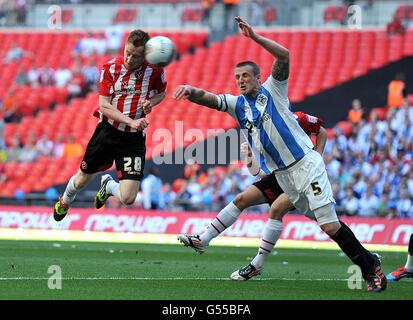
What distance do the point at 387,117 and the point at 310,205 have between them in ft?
43.0

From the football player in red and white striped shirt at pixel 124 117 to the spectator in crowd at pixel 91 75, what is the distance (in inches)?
712

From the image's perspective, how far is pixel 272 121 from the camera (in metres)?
11.1

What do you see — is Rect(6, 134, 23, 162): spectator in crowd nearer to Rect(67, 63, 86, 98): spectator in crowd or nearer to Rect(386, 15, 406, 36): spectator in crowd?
Rect(67, 63, 86, 98): spectator in crowd

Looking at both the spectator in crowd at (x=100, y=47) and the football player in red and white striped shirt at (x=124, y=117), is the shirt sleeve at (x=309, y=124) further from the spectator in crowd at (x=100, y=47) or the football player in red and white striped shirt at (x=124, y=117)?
the spectator in crowd at (x=100, y=47)

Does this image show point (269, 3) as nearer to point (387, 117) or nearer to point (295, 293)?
point (387, 117)

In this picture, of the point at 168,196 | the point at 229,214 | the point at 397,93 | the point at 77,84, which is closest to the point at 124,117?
the point at 229,214

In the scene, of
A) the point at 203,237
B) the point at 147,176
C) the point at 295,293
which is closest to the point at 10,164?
the point at 147,176

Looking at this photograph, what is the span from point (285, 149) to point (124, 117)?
219 centimetres

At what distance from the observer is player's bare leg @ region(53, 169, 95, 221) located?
13547mm

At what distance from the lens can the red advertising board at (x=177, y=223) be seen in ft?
69.0

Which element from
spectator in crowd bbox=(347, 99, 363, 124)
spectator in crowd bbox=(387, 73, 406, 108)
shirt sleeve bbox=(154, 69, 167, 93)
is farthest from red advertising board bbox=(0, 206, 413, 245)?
shirt sleeve bbox=(154, 69, 167, 93)

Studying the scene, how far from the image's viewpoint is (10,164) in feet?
94.0

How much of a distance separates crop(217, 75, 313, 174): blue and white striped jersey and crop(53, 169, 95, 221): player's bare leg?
119 inches

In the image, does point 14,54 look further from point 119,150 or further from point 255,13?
point 119,150
